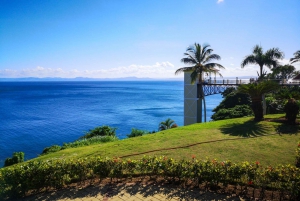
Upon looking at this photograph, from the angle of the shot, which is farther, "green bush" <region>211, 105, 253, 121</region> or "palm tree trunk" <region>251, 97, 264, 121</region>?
"green bush" <region>211, 105, 253, 121</region>

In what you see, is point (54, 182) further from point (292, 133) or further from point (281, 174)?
point (292, 133)

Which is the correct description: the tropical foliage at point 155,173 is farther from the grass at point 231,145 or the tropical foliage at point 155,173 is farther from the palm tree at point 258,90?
the palm tree at point 258,90

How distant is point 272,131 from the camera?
10867mm

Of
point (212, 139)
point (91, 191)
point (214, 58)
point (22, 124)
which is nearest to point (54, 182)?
point (91, 191)

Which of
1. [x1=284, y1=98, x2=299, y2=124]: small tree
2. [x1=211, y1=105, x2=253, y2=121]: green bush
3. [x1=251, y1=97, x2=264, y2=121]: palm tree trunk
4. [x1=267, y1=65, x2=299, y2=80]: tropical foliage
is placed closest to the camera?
[x1=284, y1=98, x2=299, y2=124]: small tree

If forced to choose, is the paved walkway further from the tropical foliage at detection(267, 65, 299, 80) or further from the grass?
the tropical foliage at detection(267, 65, 299, 80)

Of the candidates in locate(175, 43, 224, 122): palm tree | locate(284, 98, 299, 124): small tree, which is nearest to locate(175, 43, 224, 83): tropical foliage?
locate(175, 43, 224, 122): palm tree

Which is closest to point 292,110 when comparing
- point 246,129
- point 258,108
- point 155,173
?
point 258,108

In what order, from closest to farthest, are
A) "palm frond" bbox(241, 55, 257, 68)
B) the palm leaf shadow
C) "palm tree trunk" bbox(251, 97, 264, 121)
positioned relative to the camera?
the palm leaf shadow
"palm tree trunk" bbox(251, 97, 264, 121)
"palm frond" bbox(241, 55, 257, 68)

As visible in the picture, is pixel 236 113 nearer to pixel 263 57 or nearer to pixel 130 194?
pixel 263 57

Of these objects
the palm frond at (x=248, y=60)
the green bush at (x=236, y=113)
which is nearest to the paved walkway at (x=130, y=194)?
the green bush at (x=236, y=113)

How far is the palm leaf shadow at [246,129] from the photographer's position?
10.7 m

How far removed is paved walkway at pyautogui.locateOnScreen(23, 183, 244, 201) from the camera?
18.5 ft

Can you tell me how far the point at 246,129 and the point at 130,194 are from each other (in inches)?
316
